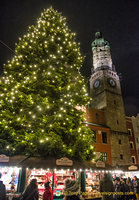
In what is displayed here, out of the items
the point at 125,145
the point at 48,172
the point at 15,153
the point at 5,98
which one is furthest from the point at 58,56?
the point at 125,145

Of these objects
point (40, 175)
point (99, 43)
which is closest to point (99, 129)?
point (40, 175)

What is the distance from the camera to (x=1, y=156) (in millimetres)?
6078

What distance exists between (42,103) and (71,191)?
467 centimetres

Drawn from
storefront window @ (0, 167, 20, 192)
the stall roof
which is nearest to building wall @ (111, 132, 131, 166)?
storefront window @ (0, 167, 20, 192)

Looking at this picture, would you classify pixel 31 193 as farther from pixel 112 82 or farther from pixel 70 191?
pixel 112 82

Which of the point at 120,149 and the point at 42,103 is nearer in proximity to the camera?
the point at 42,103

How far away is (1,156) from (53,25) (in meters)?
10.2

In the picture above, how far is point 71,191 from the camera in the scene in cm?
365

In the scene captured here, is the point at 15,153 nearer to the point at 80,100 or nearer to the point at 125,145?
the point at 80,100

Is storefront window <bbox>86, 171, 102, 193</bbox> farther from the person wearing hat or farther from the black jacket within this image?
the person wearing hat

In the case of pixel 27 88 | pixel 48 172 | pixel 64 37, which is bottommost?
pixel 48 172

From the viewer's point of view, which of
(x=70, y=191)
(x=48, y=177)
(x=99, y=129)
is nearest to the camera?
(x=70, y=191)

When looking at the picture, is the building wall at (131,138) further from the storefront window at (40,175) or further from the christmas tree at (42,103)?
the storefront window at (40,175)

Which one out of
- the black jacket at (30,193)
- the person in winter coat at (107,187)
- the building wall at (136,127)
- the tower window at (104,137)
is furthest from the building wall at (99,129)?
the black jacket at (30,193)
